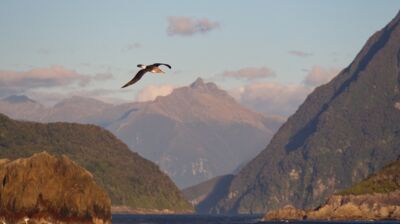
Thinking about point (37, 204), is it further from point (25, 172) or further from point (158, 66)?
point (158, 66)

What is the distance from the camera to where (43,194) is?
187 metres

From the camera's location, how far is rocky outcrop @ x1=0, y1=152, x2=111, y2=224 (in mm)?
182375

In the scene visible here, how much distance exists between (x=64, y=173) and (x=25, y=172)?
8.77m

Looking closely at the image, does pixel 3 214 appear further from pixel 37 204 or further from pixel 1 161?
pixel 1 161

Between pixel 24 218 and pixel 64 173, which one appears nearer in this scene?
pixel 24 218

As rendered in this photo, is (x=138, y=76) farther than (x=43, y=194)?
No

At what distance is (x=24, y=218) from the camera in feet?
590

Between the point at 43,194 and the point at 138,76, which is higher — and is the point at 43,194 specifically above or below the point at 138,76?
above

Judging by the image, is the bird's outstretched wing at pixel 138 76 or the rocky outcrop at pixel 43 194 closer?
the bird's outstretched wing at pixel 138 76

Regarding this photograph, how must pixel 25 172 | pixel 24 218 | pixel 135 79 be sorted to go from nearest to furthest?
pixel 135 79
pixel 24 218
pixel 25 172

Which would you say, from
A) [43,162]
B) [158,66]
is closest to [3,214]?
[43,162]

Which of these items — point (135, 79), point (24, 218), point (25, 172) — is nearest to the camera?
point (135, 79)

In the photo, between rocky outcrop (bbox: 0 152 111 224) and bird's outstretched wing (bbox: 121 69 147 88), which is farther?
rocky outcrop (bbox: 0 152 111 224)

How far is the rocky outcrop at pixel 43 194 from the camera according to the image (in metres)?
182
